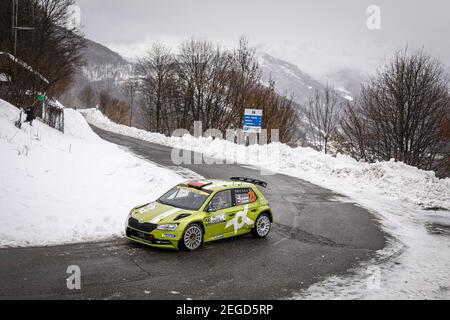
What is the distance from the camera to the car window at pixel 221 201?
943 cm

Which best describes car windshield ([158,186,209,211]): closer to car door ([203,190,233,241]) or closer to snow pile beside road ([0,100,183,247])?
car door ([203,190,233,241])

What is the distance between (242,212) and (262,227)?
2.89ft

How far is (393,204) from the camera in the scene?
608 inches

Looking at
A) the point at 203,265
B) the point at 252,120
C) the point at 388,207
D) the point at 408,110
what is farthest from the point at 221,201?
the point at 408,110

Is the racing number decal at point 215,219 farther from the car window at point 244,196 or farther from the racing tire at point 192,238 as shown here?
the car window at point 244,196

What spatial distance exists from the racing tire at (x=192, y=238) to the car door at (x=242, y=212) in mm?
964

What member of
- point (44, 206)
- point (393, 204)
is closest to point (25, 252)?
point (44, 206)

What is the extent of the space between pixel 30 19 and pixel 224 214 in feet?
121

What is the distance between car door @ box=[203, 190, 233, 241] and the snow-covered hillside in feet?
9.94

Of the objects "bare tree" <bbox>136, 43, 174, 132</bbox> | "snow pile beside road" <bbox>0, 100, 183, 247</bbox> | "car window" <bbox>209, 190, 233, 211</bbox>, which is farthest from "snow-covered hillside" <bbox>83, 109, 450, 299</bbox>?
"bare tree" <bbox>136, 43, 174, 132</bbox>

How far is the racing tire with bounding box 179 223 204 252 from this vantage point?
28.0ft

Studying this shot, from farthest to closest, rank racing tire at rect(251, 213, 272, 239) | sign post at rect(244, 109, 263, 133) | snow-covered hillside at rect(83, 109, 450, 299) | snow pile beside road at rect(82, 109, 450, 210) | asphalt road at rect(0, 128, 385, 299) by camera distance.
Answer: sign post at rect(244, 109, 263, 133), snow pile beside road at rect(82, 109, 450, 210), racing tire at rect(251, 213, 272, 239), snow-covered hillside at rect(83, 109, 450, 299), asphalt road at rect(0, 128, 385, 299)

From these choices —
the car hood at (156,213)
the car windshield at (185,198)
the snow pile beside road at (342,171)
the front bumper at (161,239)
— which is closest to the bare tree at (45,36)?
the snow pile beside road at (342,171)
